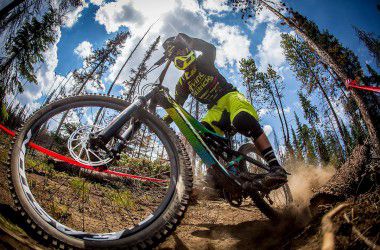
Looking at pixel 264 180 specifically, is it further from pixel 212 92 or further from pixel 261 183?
pixel 212 92

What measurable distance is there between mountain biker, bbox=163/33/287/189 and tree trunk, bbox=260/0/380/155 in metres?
4.81

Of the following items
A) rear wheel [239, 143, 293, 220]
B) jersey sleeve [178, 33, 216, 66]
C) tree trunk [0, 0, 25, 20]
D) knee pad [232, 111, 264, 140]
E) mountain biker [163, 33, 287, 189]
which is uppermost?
tree trunk [0, 0, 25, 20]

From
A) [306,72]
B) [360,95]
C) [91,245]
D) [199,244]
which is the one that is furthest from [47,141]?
[306,72]

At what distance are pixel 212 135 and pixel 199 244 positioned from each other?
1312 mm

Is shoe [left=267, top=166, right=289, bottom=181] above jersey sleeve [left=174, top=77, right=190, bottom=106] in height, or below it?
below

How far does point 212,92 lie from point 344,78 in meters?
6.53

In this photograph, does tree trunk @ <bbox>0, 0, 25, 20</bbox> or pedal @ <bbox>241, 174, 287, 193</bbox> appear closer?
pedal @ <bbox>241, 174, 287, 193</bbox>

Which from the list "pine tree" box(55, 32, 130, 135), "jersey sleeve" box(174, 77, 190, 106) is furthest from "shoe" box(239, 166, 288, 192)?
"pine tree" box(55, 32, 130, 135)

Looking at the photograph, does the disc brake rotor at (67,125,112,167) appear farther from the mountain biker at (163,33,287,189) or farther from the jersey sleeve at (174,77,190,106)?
the jersey sleeve at (174,77,190,106)

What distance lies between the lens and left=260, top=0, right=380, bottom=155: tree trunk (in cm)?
623

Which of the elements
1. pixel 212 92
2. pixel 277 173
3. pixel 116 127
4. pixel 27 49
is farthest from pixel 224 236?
pixel 27 49

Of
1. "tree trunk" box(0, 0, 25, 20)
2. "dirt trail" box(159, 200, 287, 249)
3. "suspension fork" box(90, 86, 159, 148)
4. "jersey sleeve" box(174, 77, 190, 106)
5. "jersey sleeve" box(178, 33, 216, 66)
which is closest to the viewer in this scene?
"suspension fork" box(90, 86, 159, 148)

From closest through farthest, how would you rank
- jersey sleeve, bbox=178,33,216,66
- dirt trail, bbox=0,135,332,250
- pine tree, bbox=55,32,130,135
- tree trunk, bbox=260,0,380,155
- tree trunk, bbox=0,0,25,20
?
dirt trail, bbox=0,135,332,250, jersey sleeve, bbox=178,33,216,66, tree trunk, bbox=260,0,380,155, tree trunk, bbox=0,0,25,20, pine tree, bbox=55,32,130,135

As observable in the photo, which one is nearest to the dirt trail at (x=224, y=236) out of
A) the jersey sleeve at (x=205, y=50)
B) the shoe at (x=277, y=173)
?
the shoe at (x=277, y=173)
